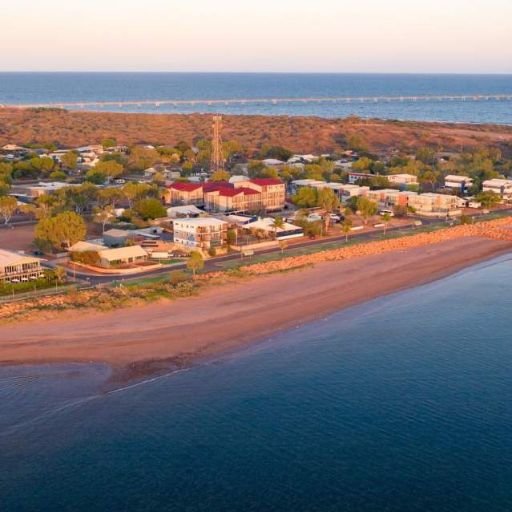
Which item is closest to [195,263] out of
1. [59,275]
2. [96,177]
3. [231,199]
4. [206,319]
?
[206,319]

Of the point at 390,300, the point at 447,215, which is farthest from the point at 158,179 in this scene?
the point at 390,300

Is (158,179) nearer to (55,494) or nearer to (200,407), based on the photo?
(200,407)

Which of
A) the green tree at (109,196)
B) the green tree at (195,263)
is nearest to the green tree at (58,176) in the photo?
the green tree at (109,196)

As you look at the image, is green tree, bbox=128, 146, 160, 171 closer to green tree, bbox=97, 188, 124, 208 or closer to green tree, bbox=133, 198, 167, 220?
green tree, bbox=97, 188, 124, 208

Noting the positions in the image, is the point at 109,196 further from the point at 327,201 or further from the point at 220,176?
the point at 327,201

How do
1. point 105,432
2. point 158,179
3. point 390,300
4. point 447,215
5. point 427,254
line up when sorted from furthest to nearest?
1. point 158,179
2. point 447,215
3. point 427,254
4. point 390,300
5. point 105,432
